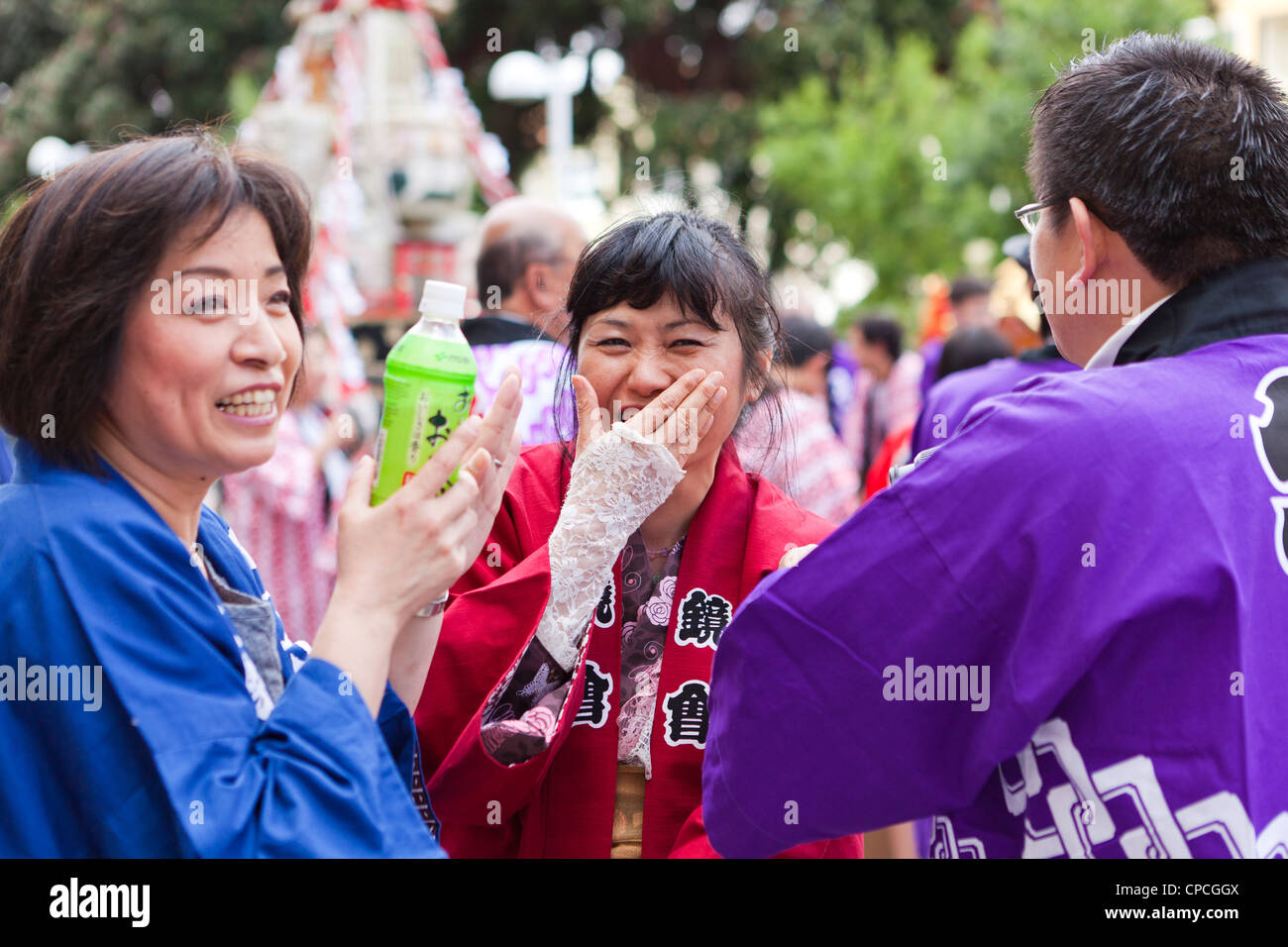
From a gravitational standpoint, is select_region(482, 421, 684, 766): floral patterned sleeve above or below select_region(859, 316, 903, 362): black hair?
below

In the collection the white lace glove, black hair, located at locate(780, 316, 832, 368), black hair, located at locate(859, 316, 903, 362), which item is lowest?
the white lace glove

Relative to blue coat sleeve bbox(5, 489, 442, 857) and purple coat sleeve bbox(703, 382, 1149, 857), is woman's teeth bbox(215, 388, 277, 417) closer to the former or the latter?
blue coat sleeve bbox(5, 489, 442, 857)

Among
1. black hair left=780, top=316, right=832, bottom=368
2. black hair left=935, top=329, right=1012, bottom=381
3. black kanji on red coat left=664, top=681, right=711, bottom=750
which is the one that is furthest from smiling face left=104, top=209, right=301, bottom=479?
black hair left=780, top=316, right=832, bottom=368

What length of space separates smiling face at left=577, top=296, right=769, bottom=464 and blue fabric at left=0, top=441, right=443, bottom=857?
2.88 feet

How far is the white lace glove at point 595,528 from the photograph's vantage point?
6.47ft

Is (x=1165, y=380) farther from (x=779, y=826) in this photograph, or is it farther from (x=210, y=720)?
(x=210, y=720)

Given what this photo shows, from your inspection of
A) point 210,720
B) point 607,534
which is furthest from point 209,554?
point 607,534

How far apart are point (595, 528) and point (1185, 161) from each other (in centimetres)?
101

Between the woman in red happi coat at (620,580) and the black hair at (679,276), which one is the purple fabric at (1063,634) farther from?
the black hair at (679,276)

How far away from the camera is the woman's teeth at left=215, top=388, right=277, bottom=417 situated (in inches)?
64.0

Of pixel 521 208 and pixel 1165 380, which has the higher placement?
pixel 521 208

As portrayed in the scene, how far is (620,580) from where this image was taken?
2.21 metres

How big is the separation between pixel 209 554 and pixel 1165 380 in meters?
1.33

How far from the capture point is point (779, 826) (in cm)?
167
